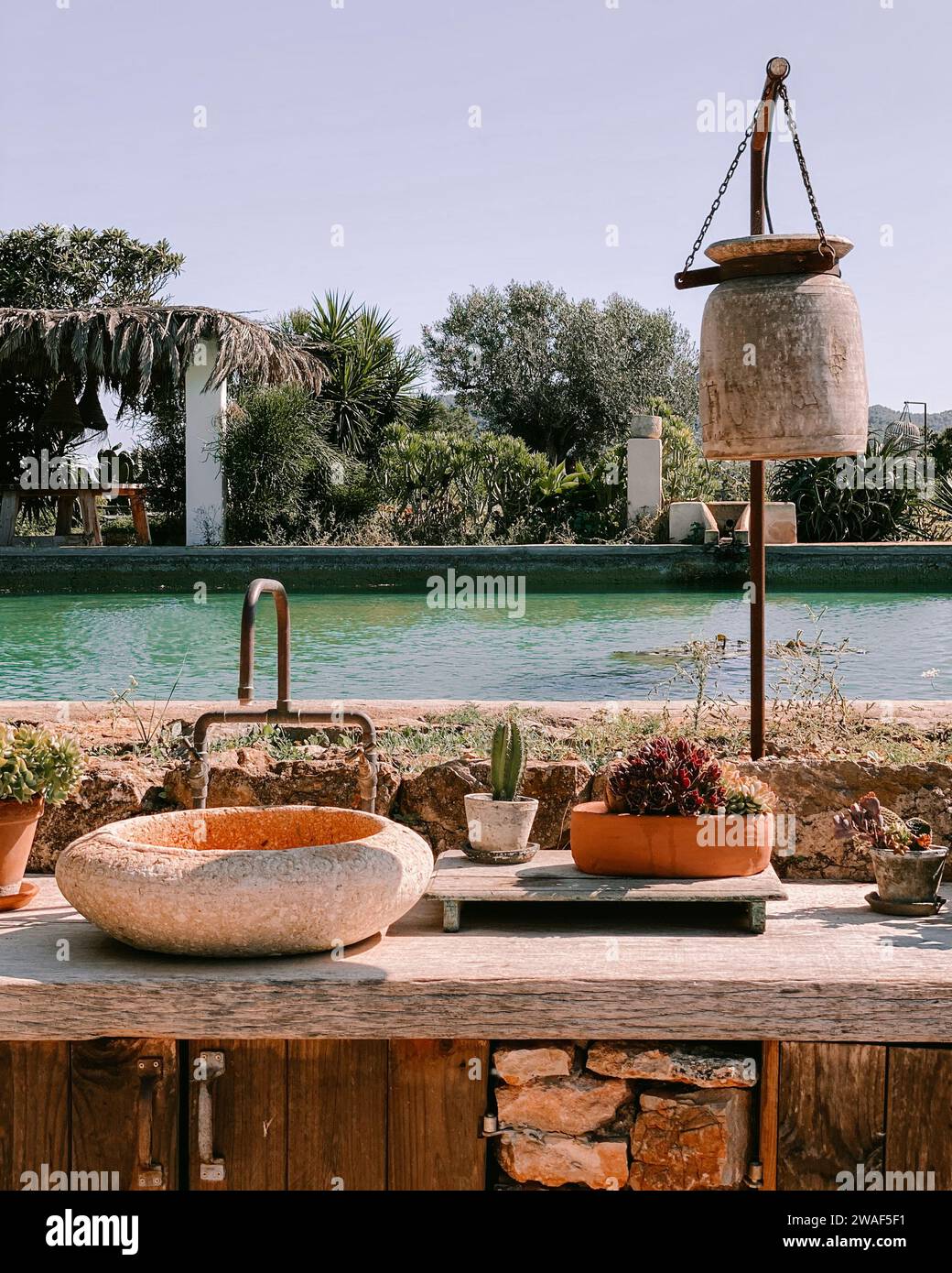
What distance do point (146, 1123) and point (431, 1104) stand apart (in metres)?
0.46

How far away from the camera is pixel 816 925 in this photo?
2.28 m

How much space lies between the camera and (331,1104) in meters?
2.11

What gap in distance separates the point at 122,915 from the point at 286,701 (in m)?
0.59

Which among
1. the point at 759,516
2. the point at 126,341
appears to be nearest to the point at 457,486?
the point at 126,341

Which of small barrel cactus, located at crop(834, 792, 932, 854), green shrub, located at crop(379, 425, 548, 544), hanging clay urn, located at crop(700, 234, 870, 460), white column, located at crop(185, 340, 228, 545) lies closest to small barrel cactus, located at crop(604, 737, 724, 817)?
small barrel cactus, located at crop(834, 792, 932, 854)

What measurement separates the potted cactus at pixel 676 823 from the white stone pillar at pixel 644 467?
502 inches

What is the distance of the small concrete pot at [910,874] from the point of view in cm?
234

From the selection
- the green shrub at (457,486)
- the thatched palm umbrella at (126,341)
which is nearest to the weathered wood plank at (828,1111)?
the green shrub at (457,486)

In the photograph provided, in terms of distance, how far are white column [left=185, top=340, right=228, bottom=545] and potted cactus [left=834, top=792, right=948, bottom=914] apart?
44.9 ft

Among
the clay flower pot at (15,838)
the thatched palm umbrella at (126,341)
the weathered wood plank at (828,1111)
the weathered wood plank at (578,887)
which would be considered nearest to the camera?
the weathered wood plank at (828,1111)

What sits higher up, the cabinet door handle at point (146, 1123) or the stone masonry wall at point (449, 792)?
the stone masonry wall at point (449, 792)

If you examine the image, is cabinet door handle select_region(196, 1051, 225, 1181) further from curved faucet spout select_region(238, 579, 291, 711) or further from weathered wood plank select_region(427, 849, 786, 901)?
curved faucet spout select_region(238, 579, 291, 711)

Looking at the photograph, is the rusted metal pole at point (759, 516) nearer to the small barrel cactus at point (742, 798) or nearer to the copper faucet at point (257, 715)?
the small barrel cactus at point (742, 798)

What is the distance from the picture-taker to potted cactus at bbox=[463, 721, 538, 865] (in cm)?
241
